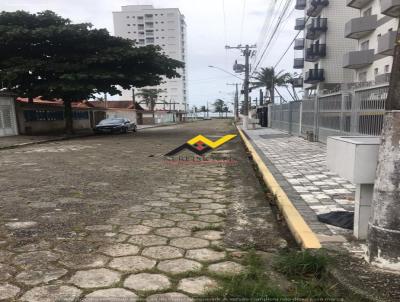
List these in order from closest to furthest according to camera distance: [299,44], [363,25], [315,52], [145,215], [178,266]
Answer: [178,266]
[145,215]
[363,25]
[315,52]
[299,44]

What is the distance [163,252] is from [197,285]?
0.82 m

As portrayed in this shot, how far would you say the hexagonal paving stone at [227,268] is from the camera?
10.5ft

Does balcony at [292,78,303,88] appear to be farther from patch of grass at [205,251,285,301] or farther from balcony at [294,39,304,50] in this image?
patch of grass at [205,251,285,301]

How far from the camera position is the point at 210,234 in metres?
4.27

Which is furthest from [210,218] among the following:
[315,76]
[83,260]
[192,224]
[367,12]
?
[315,76]

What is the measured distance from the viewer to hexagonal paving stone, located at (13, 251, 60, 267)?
3407 mm

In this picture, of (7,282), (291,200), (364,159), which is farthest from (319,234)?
(7,282)

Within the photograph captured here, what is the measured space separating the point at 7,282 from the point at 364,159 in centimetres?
324

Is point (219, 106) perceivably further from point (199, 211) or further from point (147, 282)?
point (147, 282)

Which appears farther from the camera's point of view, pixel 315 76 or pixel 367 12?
pixel 315 76

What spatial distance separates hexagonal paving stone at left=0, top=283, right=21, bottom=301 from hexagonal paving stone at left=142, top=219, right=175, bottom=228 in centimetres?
192

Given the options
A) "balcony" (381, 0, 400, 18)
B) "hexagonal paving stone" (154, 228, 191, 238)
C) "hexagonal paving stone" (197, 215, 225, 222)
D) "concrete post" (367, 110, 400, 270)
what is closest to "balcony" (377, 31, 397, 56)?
"balcony" (381, 0, 400, 18)

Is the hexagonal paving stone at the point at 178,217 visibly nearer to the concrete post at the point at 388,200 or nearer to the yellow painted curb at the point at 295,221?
the yellow painted curb at the point at 295,221

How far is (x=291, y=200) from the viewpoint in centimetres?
A: 546
